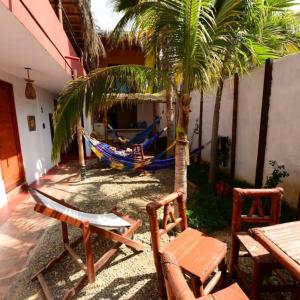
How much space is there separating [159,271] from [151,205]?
2.03 ft

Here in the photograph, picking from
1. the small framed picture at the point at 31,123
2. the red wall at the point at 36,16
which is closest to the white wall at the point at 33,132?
the small framed picture at the point at 31,123

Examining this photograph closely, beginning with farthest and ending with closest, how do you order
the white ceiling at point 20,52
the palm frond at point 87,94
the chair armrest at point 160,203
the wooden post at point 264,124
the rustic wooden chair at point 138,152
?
the rustic wooden chair at point 138,152, the wooden post at point 264,124, the palm frond at point 87,94, the white ceiling at point 20,52, the chair armrest at point 160,203

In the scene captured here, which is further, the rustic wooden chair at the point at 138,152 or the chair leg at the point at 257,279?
the rustic wooden chair at the point at 138,152

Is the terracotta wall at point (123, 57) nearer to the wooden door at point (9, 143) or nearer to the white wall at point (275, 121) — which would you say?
the wooden door at point (9, 143)

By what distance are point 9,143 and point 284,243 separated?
4520 mm

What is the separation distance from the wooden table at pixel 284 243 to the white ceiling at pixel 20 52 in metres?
2.42

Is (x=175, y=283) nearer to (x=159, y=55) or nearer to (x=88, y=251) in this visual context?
(x=88, y=251)

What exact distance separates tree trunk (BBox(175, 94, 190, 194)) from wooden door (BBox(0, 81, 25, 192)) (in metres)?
3.14

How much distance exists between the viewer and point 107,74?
2.40 metres

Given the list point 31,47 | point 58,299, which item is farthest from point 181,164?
point 31,47

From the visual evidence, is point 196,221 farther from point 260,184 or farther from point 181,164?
point 260,184

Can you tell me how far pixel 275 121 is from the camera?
10.0ft

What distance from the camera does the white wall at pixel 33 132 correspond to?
4.34 metres

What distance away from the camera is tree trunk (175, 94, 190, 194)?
2.59 metres
